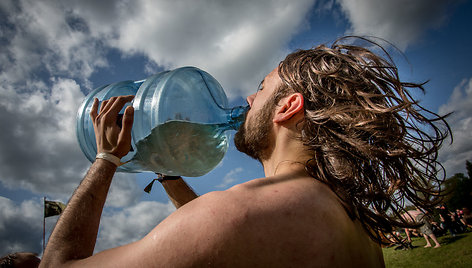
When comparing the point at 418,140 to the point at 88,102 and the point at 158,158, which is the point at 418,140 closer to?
the point at 158,158

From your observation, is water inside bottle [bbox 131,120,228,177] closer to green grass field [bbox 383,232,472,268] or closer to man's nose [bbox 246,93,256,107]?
man's nose [bbox 246,93,256,107]

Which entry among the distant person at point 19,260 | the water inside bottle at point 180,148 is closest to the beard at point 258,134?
the water inside bottle at point 180,148

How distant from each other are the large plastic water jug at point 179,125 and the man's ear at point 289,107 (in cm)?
45

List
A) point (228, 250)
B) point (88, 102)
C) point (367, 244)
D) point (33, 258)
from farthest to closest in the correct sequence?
1. point (33, 258)
2. point (88, 102)
3. point (367, 244)
4. point (228, 250)

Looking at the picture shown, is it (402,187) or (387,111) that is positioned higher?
(387,111)

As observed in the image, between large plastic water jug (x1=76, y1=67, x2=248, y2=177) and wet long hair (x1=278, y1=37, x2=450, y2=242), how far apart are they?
66 cm

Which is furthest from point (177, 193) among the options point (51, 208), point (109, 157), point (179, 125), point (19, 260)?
point (51, 208)

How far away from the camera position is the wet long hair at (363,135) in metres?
1.71

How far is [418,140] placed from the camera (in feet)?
6.70

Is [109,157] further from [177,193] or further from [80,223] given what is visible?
[177,193]

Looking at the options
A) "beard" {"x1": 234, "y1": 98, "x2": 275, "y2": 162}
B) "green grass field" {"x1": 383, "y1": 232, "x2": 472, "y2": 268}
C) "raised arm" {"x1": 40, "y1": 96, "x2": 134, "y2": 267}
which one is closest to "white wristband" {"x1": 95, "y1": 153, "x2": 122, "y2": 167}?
"raised arm" {"x1": 40, "y1": 96, "x2": 134, "y2": 267}

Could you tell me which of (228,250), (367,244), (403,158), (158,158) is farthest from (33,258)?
(403,158)

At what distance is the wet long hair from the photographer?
1.71 meters

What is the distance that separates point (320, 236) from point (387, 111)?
Result: 3.23 feet
